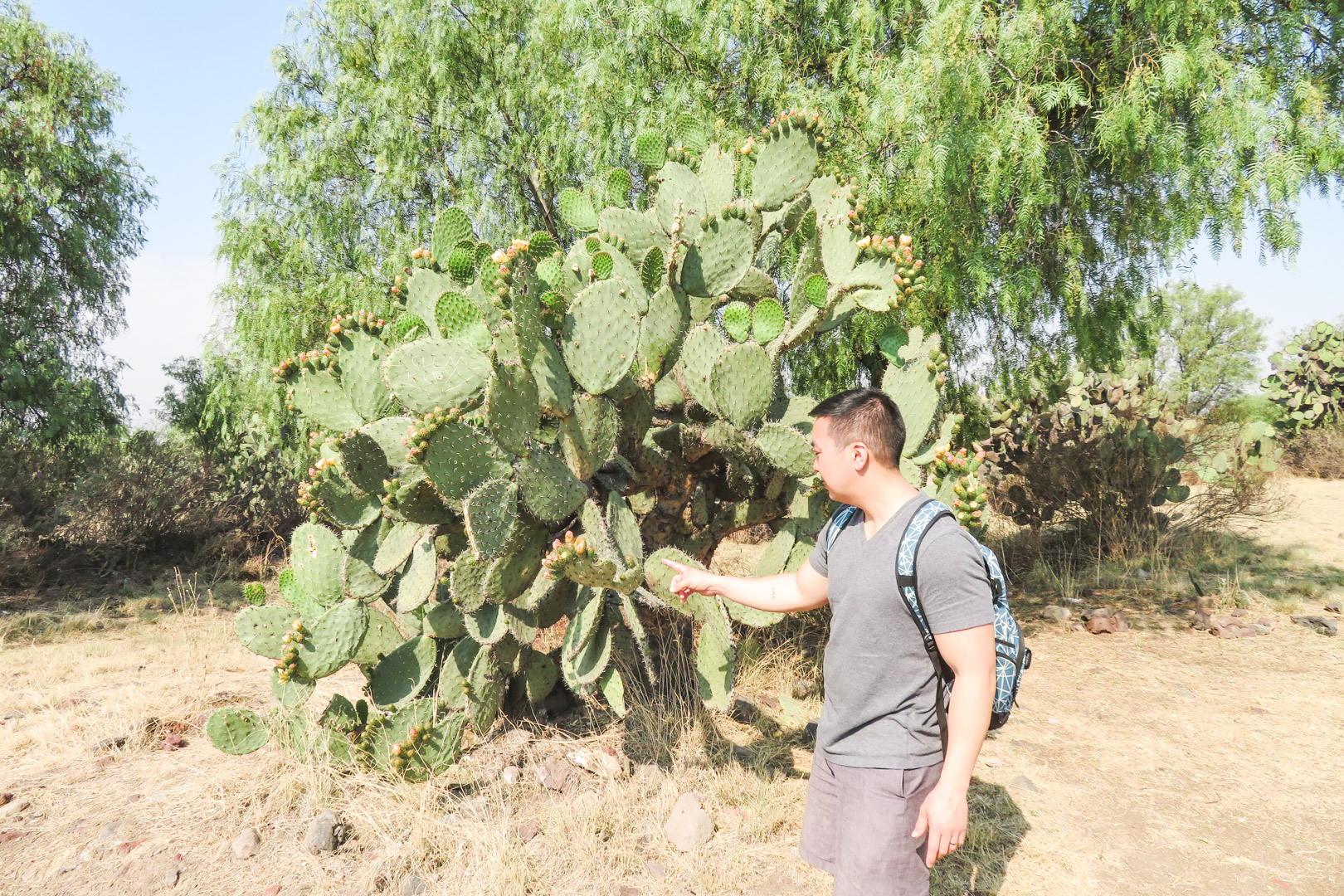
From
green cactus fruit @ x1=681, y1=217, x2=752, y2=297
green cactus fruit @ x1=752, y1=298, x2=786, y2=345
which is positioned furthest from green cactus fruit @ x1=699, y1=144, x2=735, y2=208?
green cactus fruit @ x1=752, y1=298, x2=786, y2=345

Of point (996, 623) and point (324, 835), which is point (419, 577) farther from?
point (996, 623)

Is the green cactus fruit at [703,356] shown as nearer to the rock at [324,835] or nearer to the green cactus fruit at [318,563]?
the green cactus fruit at [318,563]

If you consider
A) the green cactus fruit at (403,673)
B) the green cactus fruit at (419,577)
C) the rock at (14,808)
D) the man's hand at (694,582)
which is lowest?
the rock at (14,808)

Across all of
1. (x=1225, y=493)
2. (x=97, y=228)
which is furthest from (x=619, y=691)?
(x=97, y=228)

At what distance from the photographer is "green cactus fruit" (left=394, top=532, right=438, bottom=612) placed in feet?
9.25

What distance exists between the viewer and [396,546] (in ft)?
9.53

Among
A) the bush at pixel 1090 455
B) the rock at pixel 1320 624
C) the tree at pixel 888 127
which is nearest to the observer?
the tree at pixel 888 127

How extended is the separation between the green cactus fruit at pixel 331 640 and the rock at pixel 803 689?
2.22 m

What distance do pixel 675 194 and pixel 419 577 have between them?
6.69ft

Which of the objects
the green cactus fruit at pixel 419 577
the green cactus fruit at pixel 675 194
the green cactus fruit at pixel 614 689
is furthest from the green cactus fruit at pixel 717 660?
the green cactus fruit at pixel 675 194

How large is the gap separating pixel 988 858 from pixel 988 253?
3.86m

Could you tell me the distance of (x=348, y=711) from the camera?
3.13 m

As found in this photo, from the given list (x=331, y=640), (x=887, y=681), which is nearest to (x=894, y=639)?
(x=887, y=681)

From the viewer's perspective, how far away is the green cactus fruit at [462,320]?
110 inches
